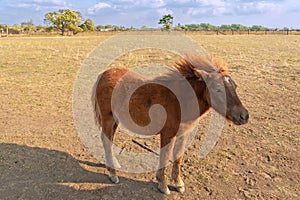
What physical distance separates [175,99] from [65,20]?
253 feet

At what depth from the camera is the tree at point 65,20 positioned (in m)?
72.1

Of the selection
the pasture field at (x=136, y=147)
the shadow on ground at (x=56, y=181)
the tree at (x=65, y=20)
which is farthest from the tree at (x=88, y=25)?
the shadow on ground at (x=56, y=181)

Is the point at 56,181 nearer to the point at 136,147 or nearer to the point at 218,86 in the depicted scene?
the point at 136,147

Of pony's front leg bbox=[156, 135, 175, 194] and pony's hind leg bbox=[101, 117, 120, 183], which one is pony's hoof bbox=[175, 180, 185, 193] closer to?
pony's front leg bbox=[156, 135, 175, 194]

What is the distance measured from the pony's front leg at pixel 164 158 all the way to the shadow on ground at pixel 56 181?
12 cm

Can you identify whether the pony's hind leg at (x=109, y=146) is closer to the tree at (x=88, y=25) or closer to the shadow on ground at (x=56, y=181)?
the shadow on ground at (x=56, y=181)

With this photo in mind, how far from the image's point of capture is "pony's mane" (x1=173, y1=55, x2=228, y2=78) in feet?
10.4

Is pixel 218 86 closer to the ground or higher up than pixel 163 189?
higher up

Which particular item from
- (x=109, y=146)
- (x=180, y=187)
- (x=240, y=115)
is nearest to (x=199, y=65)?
(x=240, y=115)

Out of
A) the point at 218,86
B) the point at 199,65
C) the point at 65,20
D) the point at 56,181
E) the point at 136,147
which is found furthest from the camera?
the point at 65,20

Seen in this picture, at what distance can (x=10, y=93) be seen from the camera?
320 inches

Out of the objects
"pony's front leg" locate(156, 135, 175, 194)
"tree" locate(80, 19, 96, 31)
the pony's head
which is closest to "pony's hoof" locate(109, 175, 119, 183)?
"pony's front leg" locate(156, 135, 175, 194)

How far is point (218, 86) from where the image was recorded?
2912mm

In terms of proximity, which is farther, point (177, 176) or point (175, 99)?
point (177, 176)
